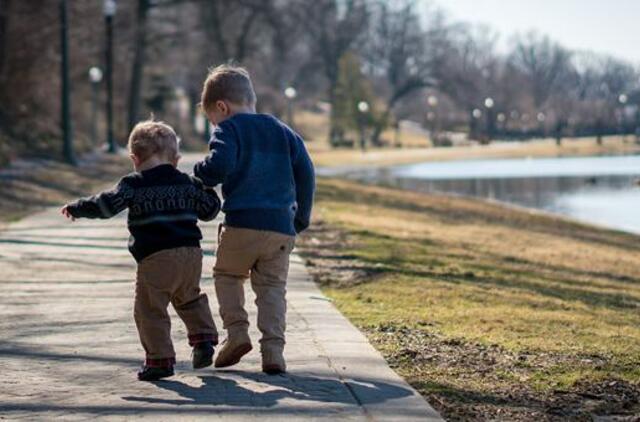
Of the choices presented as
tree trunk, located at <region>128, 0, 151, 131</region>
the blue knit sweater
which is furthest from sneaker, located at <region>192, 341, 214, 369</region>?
tree trunk, located at <region>128, 0, 151, 131</region>

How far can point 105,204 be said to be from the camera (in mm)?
6344

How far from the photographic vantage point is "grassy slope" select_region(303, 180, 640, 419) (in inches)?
255

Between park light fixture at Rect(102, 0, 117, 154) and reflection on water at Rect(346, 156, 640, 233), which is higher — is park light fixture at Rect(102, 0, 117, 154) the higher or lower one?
the higher one

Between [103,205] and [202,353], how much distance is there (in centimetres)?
87

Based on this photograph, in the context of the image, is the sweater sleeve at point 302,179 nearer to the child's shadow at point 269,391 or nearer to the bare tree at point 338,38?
the child's shadow at point 269,391

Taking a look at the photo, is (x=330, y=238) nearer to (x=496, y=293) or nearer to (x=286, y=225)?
(x=496, y=293)

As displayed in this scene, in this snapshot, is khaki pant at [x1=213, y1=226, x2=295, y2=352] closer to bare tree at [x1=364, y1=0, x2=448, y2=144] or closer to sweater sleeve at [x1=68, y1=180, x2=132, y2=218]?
sweater sleeve at [x1=68, y1=180, x2=132, y2=218]

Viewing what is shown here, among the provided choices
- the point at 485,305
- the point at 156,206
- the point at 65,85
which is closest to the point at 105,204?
the point at 156,206

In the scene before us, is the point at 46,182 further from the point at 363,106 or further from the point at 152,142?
the point at 363,106

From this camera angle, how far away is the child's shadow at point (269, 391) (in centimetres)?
572

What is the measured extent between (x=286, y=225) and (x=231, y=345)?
649 millimetres

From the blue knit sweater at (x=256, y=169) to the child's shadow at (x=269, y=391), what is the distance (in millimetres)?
769

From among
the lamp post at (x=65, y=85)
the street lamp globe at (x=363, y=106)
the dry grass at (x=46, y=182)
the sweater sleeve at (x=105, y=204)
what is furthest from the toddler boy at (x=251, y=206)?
the street lamp globe at (x=363, y=106)

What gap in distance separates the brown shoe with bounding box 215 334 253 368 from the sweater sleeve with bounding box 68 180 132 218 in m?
0.84
